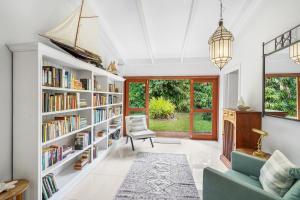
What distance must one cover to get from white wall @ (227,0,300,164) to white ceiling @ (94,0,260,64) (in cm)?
31

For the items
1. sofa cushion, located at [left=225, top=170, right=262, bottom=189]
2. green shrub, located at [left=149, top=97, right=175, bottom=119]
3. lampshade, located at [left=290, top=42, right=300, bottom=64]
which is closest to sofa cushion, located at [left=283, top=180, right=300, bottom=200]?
sofa cushion, located at [left=225, top=170, right=262, bottom=189]

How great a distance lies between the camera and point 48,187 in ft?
6.63

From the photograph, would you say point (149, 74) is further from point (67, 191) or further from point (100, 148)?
point (67, 191)

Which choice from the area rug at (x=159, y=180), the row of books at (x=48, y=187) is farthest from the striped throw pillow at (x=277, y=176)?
the row of books at (x=48, y=187)

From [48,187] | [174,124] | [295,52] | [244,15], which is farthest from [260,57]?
[174,124]

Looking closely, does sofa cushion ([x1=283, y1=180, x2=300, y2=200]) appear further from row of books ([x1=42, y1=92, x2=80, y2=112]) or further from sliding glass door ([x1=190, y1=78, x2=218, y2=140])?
sliding glass door ([x1=190, y1=78, x2=218, y2=140])

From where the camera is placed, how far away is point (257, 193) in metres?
1.27

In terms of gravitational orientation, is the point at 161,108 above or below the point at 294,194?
above

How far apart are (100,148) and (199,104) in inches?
122

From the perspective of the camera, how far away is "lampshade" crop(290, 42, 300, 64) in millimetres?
1871

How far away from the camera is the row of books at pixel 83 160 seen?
2.75m

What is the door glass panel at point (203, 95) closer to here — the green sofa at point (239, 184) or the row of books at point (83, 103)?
the green sofa at point (239, 184)

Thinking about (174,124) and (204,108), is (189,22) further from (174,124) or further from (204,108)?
(174,124)

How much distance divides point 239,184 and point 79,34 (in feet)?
8.43
